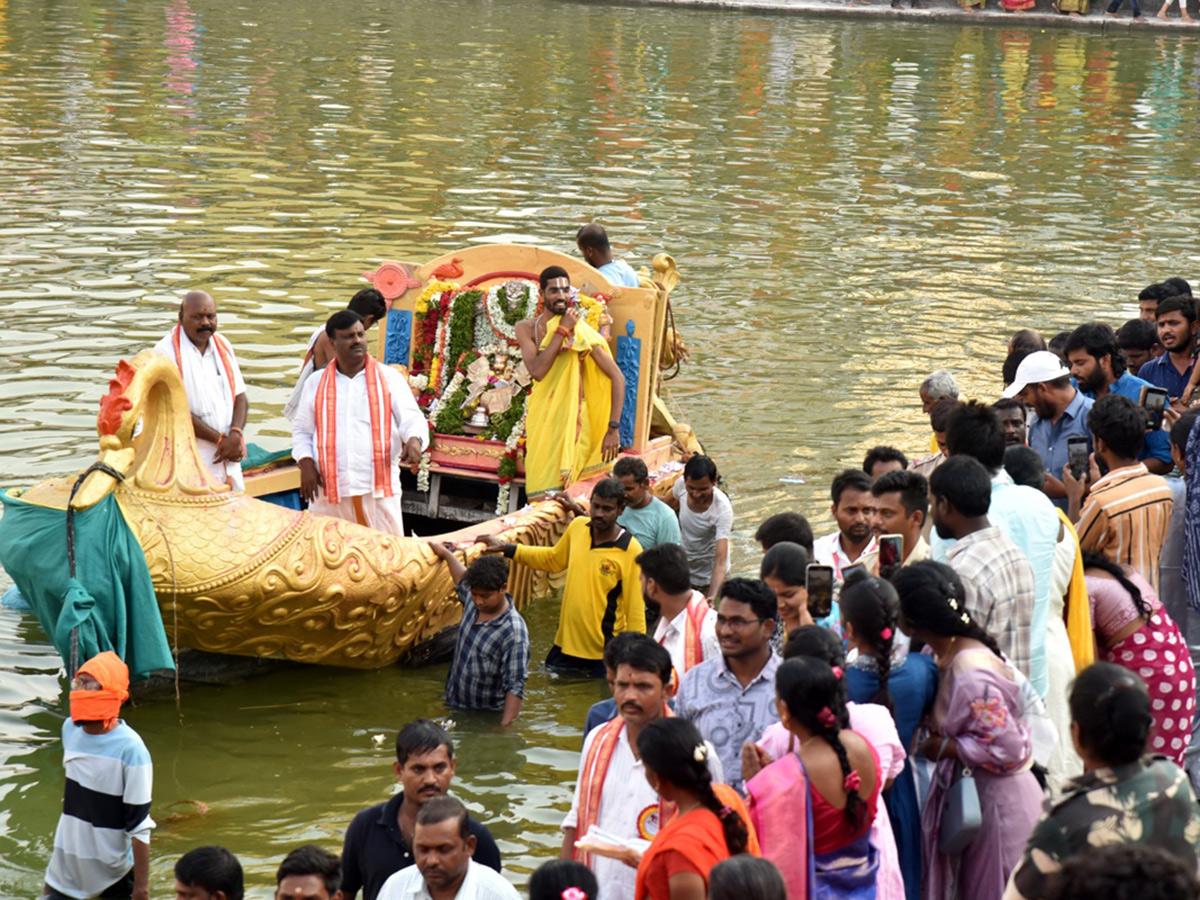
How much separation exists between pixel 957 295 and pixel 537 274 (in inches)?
344

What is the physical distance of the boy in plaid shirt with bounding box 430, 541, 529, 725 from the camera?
25.2ft

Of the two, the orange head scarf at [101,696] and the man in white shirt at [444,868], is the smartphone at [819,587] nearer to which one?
the man in white shirt at [444,868]

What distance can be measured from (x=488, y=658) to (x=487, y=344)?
9.91ft

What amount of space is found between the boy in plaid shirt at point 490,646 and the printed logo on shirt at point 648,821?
2.80 metres

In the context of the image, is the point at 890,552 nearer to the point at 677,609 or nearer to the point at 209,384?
the point at 677,609

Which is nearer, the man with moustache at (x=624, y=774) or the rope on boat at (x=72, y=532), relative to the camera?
the man with moustache at (x=624, y=774)

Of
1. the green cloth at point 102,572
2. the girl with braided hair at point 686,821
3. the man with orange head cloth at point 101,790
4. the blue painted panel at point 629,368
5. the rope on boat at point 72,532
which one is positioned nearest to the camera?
the girl with braided hair at point 686,821

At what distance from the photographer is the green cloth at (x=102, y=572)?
7105mm

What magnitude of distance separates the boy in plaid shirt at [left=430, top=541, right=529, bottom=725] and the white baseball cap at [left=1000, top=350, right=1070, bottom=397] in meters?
2.61

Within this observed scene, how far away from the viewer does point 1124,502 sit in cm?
638

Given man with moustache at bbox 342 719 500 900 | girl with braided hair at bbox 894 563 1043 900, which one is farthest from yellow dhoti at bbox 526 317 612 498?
girl with braided hair at bbox 894 563 1043 900

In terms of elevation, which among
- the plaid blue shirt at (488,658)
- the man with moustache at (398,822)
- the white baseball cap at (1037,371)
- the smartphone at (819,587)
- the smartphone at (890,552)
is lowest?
the plaid blue shirt at (488,658)

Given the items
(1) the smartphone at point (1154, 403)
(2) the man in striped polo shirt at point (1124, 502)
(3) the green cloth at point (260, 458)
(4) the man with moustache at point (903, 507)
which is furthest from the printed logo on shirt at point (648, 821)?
(3) the green cloth at point (260, 458)

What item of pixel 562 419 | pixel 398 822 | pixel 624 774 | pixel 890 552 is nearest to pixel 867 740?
pixel 624 774
